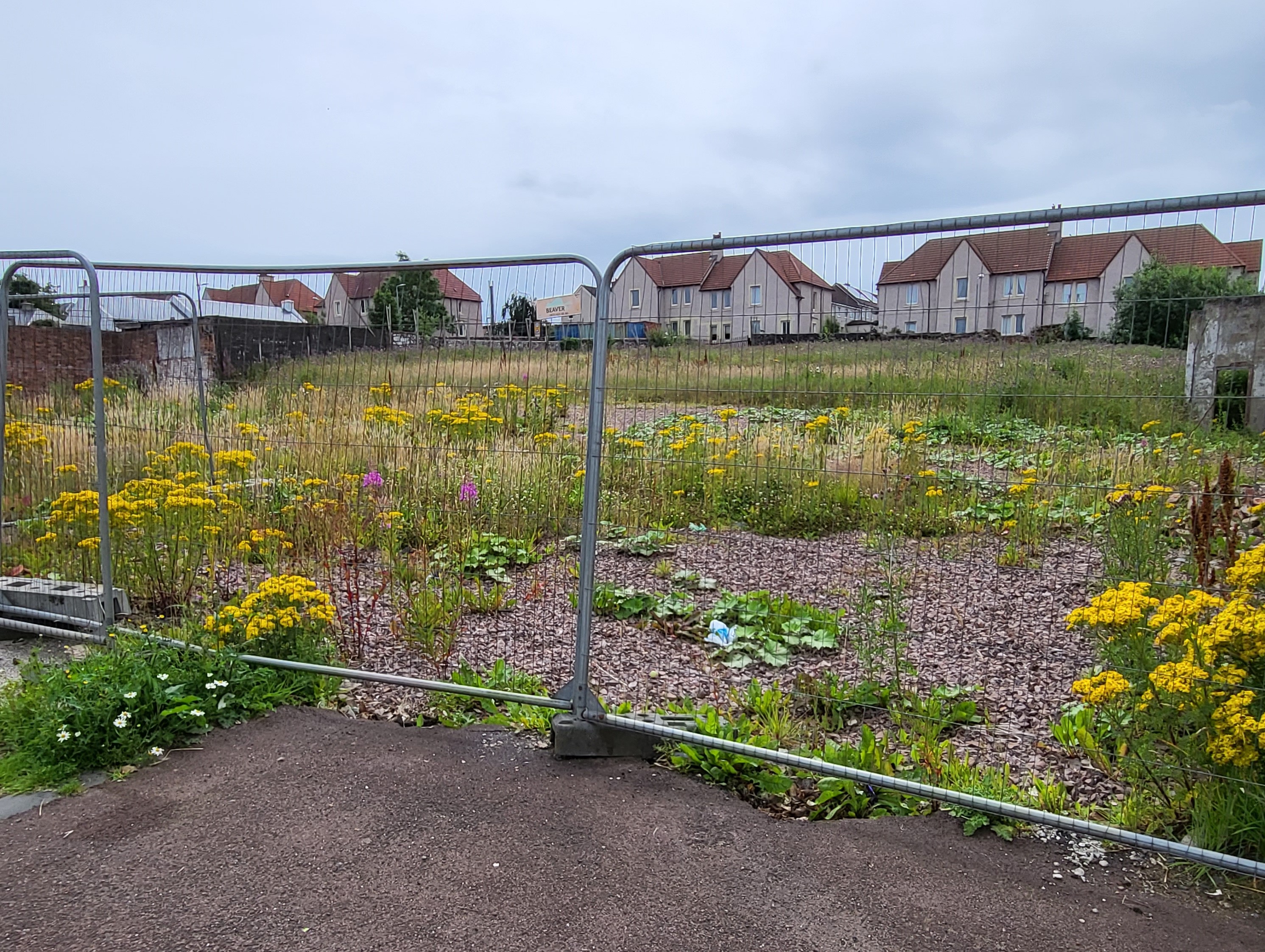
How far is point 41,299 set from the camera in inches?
213

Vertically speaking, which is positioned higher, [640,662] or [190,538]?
[190,538]

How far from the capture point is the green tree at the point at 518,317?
4.04 meters

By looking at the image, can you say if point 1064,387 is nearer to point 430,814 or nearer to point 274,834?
point 430,814

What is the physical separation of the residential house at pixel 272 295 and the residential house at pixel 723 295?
2.02m

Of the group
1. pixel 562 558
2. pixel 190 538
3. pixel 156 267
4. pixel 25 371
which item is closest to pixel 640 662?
pixel 562 558

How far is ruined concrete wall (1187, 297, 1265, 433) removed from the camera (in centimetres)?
281

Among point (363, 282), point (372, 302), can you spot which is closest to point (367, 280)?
point (363, 282)

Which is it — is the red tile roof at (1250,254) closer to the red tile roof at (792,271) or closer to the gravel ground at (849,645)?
the red tile roof at (792,271)

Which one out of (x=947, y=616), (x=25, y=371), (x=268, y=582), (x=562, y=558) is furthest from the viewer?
(x=25, y=371)

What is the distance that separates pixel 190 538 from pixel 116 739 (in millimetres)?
1658

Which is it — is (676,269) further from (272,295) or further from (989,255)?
(272,295)

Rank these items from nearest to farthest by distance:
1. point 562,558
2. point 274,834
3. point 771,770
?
point 274,834 < point 771,770 < point 562,558

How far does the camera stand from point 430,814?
329 cm

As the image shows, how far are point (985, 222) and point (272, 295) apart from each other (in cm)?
453
